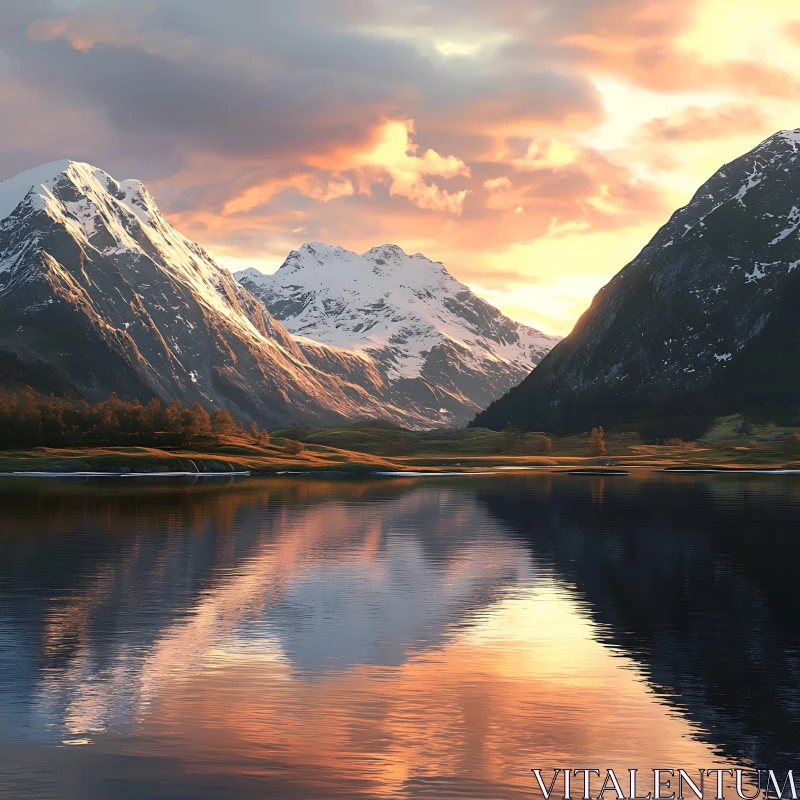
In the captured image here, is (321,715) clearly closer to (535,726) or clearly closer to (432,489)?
(535,726)

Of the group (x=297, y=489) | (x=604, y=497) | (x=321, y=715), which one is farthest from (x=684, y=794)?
(x=297, y=489)

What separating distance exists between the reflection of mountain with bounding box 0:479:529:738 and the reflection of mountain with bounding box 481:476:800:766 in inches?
289

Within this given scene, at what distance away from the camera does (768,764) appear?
32.6 m

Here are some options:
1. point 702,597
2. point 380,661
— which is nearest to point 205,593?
point 380,661

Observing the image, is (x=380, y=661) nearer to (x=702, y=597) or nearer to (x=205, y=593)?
(x=205, y=593)

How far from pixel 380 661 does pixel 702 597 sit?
88.6 ft

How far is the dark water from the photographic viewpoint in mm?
32344

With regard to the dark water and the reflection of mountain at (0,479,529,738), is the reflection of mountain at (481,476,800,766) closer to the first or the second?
the dark water

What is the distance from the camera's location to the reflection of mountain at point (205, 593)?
43312mm

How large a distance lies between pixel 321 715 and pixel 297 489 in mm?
154726

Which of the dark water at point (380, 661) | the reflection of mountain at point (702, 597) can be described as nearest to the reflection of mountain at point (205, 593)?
the dark water at point (380, 661)

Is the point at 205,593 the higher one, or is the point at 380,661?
the point at 380,661

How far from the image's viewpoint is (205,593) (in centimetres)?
6631

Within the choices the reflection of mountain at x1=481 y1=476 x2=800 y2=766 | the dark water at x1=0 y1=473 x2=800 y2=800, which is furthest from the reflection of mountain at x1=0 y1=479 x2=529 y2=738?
the reflection of mountain at x1=481 y1=476 x2=800 y2=766
